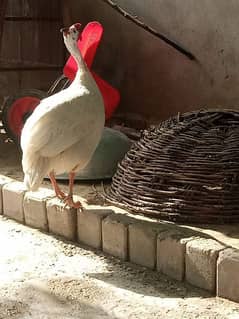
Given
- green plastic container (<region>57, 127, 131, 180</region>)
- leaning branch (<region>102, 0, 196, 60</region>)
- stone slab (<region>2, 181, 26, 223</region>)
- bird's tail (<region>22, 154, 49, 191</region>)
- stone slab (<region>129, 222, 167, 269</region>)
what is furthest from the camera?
leaning branch (<region>102, 0, 196, 60</region>)

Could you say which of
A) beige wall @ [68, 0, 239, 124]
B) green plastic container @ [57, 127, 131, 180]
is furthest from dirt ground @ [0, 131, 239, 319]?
beige wall @ [68, 0, 239, 124]

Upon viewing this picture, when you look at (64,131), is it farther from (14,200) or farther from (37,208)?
(14,200)

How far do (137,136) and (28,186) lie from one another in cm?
137

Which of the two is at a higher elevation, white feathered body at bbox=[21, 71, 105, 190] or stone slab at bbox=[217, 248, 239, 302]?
white feathered body at bbox=[21, 71, 105, 190]

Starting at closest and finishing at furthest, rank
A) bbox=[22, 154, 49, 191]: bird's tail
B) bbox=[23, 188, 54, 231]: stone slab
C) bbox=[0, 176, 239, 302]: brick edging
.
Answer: bbox=[0, 176, 239, 302]: brick edging
bbox=[22, 154, 49, 191]: bird's tail
bbox=[23, 188, 54, 231]: stone slab

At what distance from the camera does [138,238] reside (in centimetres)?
287

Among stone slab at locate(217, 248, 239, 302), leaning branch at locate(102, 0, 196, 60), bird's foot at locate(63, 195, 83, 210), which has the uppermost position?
leaning branch at locate(102, 0, 196, 60)

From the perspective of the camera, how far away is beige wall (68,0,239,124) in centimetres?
415

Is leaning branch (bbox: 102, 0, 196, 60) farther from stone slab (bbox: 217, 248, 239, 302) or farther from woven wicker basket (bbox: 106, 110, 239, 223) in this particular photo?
stone slab (bbox: 217, 248, 239, 302)

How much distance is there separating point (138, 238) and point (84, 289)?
1.18 feet

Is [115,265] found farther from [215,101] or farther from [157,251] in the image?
[215,101]

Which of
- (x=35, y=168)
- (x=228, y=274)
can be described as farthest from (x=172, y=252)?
(x=35, y=168)

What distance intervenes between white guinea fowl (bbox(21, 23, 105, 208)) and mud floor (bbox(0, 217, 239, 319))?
37 cm

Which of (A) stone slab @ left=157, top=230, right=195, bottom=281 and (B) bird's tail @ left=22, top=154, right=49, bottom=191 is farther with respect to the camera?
(B) bird's tail @ left=22, top=154, right=49, bottom=191
